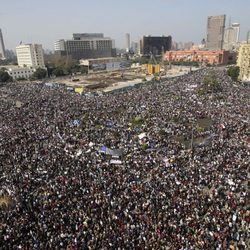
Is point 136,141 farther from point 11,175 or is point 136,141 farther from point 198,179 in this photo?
point 11,175

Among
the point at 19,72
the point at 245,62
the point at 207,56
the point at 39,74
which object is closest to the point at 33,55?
the point at 19,72

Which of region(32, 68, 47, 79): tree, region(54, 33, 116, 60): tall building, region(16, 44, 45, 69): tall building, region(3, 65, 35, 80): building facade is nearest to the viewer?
region(32, 68, 47, 79): tree

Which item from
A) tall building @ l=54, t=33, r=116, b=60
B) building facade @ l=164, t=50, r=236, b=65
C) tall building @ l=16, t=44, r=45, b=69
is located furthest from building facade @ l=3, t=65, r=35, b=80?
building facade @ l=164, t=50, r=236, b=65

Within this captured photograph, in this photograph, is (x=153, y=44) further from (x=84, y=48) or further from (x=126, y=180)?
(x=126, y=180)

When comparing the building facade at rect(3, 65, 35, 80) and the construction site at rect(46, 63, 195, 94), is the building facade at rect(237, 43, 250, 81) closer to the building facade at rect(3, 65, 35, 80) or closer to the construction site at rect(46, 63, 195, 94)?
the construction site at rect(46, 63, 195, 94)

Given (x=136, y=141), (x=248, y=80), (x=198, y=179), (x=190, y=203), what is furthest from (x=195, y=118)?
(x=248, y=80)
